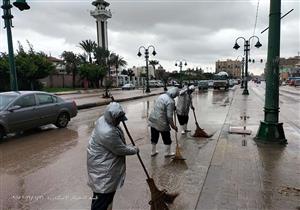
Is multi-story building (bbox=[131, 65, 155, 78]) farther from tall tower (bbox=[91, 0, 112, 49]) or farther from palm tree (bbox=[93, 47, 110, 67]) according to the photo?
palm tree (bbox=[93, 47, 110, 67])

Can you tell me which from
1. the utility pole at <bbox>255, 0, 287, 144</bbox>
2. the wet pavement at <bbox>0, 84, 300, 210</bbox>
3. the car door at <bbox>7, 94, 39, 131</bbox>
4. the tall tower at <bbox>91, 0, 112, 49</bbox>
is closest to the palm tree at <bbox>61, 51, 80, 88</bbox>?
the tall tower at <bbox>91, 0, 112, 49</bbox>

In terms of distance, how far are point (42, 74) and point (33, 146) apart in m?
33.6

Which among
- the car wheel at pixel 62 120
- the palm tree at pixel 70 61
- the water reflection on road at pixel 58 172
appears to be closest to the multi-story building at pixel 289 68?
the palm tree at pixel 70 61

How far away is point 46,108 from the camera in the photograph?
11.2 meters

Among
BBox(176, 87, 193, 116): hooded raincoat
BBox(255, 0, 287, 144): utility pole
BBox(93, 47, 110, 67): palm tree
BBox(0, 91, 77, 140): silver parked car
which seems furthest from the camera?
BBox(93, 47, 110, 67): palm tree

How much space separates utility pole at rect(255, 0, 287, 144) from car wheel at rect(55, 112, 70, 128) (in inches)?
280

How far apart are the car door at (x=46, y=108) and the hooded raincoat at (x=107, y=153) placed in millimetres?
7825

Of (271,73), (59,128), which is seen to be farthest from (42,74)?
(271,73)

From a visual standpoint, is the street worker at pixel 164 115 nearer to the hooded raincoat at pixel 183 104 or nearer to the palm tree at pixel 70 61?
the hooded raincoat at pixel 183 104

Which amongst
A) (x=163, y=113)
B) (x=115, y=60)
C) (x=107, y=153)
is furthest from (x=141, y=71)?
(x=107, y=153)

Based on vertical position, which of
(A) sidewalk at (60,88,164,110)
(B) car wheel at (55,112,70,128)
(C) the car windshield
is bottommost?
(A) sidewalk at (60,88,164,110)

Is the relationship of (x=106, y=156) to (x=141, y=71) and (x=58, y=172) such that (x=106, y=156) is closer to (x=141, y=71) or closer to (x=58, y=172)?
(x=58, y=172)

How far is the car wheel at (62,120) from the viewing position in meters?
12.0

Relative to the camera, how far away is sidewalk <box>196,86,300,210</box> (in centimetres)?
476
